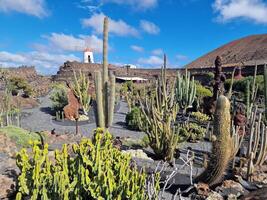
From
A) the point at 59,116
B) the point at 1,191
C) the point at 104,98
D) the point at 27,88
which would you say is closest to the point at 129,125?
the point at 59,116

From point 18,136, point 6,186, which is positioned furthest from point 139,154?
point 6,186

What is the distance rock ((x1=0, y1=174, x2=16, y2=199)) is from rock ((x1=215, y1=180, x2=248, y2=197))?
119 inches

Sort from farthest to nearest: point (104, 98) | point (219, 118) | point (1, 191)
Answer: point (104, 98) → point (219, 118) → point (1, 191)

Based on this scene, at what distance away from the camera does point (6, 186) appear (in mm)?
4148

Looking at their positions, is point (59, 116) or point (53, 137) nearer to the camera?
point (53, 137)

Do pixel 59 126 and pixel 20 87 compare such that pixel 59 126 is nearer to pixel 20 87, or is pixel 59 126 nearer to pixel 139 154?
pixel 139 154

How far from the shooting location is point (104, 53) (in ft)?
17.0

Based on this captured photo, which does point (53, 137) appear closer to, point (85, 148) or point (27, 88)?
point (85, 148)

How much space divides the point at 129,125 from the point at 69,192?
29.2ft

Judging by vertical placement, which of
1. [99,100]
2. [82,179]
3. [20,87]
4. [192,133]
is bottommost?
[192,133]

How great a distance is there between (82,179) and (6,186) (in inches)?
56.2

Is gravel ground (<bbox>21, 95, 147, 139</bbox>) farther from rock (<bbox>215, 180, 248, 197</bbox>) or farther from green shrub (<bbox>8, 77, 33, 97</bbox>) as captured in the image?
green shrub (<bbox>8, 77, 33, 97</bbox>)

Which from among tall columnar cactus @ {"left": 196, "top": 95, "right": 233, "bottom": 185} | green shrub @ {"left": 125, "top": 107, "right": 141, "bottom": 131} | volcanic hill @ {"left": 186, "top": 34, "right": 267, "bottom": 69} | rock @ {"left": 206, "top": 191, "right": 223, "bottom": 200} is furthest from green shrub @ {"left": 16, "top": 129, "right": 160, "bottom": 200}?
volcanic hill @ {"left": 186, "top": 34, "right": 267, "bottom": 69}

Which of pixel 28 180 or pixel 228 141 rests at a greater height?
pixel 228 141
